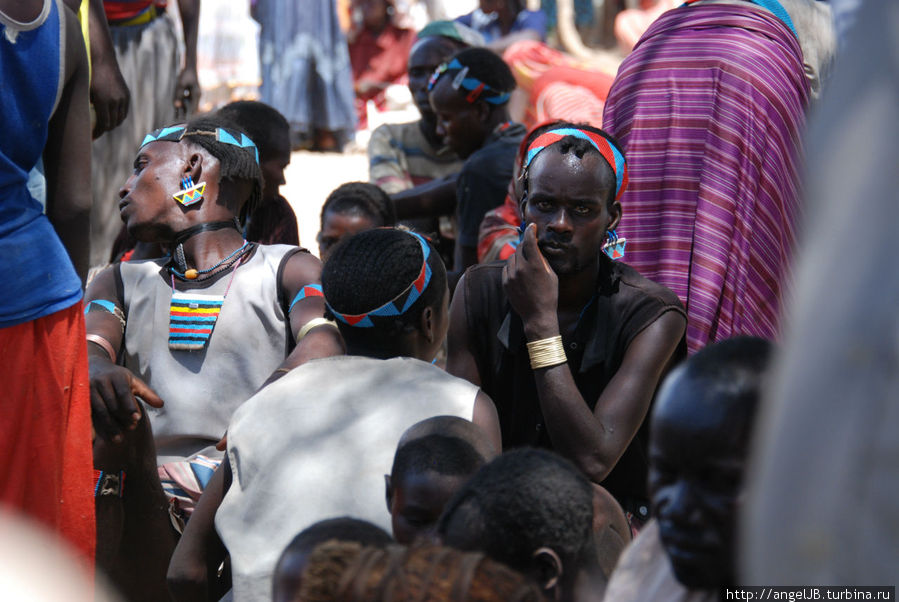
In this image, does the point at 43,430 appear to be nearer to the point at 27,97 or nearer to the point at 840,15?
the point at 27,97

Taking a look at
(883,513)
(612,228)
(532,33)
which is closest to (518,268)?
(612,228)

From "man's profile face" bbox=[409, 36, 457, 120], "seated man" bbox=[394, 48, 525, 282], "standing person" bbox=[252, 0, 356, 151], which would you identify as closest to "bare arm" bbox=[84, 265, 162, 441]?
"seated man" bbox=[394, 48, 525, 282]

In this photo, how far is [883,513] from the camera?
979mm

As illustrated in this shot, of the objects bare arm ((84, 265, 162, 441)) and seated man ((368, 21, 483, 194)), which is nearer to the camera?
bare arm ((84, 265, 162, 441))

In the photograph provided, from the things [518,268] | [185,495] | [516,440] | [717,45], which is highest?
[717,45]

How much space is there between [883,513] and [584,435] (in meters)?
1.89

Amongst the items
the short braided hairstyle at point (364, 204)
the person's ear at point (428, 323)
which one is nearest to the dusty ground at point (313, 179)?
the short braided hairstyle at point (364, 204)

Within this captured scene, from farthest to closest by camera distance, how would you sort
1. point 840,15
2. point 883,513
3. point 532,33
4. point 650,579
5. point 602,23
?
point 602,23, point 532,33, point 650,579, point 840,15, point 883,513

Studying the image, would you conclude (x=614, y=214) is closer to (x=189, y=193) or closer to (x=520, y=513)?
(x=189, y=193)

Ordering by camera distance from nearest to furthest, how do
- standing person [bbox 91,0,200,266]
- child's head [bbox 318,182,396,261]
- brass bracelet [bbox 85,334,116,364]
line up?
brass bracelet [bbox 85,334,116,364] < child's head [bbox 318,182,396,261] < standing person [bbox 91,0,200,266]

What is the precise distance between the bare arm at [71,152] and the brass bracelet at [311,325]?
0.67 meters

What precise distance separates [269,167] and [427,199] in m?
0.96

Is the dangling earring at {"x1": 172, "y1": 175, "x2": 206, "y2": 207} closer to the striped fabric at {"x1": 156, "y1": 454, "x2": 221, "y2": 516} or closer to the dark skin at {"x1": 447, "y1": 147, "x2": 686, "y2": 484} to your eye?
the striped fabric at {"x1": 156, "y1": 454, "x2": 221, "y2": 516}

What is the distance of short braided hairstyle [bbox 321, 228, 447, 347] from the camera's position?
2740 mm
